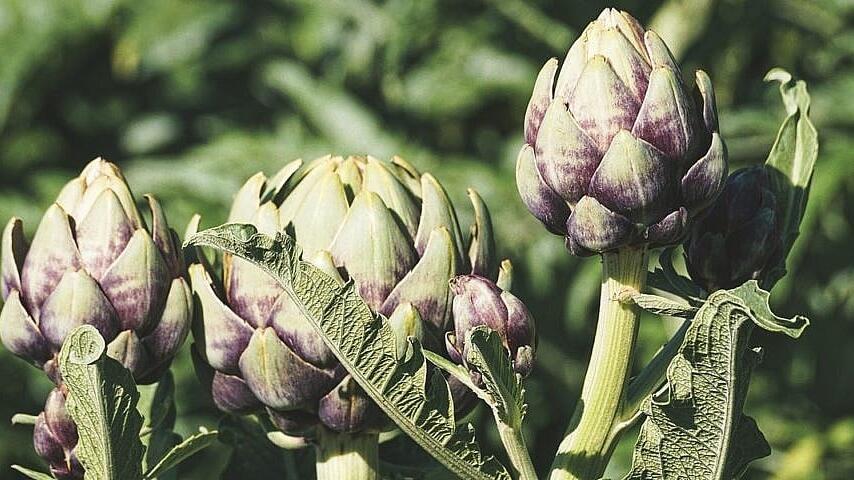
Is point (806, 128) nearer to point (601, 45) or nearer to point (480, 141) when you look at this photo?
point (601, 45)

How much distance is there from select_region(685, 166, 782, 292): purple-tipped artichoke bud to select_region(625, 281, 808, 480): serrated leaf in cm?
10

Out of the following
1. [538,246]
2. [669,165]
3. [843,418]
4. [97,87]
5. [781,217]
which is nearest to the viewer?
[669,165]

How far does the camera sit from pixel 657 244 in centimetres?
76

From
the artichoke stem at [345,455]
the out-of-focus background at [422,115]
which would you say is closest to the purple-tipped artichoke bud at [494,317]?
the artichoke stem at [345,455]

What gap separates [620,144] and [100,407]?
31 cm

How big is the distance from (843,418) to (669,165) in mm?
1556

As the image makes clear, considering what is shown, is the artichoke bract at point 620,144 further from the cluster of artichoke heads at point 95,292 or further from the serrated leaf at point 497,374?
the cluster of artichoke heads at point 95,292

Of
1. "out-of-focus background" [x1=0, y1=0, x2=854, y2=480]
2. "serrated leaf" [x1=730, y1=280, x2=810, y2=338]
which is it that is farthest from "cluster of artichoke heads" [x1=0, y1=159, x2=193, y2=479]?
"out-of-focus background" [x1=0, y1=0, x2=854, y2=480]

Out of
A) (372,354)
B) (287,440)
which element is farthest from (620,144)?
(287,440)

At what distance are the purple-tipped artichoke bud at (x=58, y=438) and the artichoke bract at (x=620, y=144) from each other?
1.00 ft

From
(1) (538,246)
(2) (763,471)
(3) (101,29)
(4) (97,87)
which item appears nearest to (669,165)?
(1) (538,246)

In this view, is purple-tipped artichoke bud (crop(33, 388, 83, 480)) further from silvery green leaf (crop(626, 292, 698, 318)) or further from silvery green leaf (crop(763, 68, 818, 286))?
silvery green leaf (crop(763, 68, 818, 286))

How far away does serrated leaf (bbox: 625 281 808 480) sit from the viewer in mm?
680

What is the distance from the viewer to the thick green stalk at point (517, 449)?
28.9 inches
